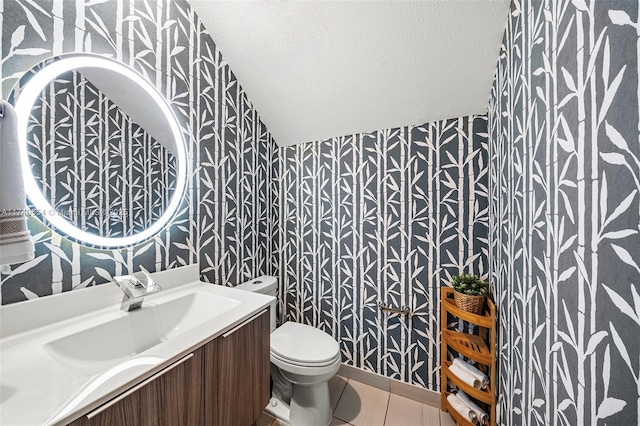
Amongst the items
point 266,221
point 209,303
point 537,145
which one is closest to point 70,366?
point 209,303

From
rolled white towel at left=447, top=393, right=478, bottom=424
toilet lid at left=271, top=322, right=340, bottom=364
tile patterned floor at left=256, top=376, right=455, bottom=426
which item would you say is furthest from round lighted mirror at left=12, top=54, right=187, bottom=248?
rolled white towel at left=447, top=393, right=478, bottom=424

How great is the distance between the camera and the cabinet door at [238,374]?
82 centimetres

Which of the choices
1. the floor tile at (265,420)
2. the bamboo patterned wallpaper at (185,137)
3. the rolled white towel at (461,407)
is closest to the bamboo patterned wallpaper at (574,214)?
the rolled white towel at (461,407)

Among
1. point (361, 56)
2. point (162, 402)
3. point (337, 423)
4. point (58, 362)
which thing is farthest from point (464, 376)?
point (361, 56)

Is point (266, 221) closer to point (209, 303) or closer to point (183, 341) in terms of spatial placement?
point (209, 303)

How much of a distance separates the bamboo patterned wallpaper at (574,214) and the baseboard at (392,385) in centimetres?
66

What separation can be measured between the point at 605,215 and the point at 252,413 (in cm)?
131

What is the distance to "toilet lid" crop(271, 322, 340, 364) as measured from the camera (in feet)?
4.26

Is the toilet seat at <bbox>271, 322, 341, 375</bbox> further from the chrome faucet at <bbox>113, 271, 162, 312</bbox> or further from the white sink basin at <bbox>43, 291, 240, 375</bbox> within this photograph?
the chrome faucet at <bbox>113, 271, 162, 312</bbox>

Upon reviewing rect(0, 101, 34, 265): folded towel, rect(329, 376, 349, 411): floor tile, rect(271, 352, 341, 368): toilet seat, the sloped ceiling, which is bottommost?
rect(329, 376, 349, 411): floor tile

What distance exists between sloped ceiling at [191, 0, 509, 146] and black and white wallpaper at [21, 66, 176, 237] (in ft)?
2.75

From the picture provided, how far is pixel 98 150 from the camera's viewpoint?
0.98m

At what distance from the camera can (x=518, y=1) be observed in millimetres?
908

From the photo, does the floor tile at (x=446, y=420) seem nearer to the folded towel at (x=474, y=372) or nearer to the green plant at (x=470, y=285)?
the folded towel at (x=474, y=372)
